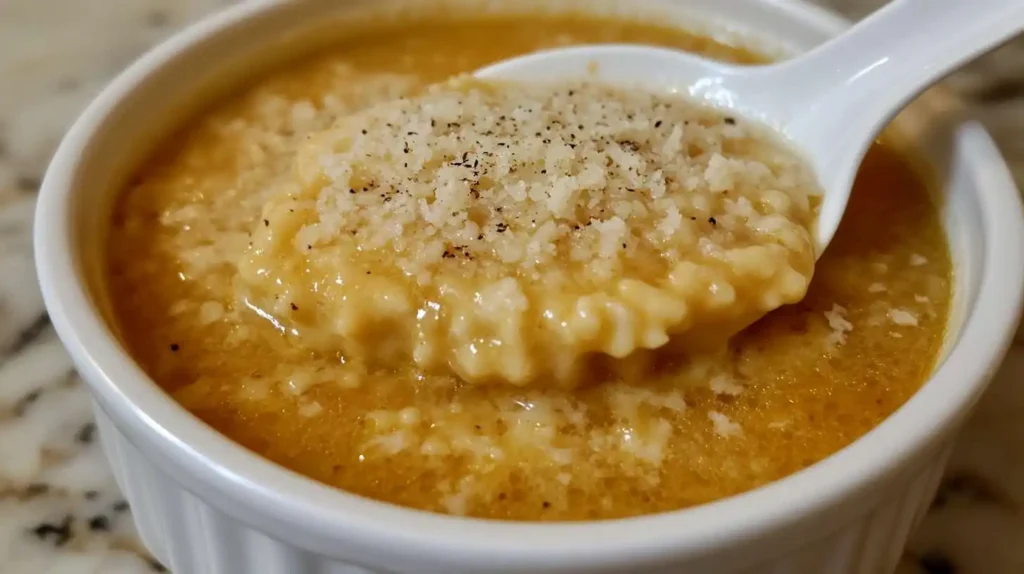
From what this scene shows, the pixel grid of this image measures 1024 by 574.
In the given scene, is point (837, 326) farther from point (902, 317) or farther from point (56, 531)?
point (56, 531)

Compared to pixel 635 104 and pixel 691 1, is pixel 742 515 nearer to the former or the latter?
pixel 635 104

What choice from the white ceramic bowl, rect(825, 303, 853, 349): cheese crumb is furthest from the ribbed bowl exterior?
rect(825, 303, 853, 349): cheese crumb

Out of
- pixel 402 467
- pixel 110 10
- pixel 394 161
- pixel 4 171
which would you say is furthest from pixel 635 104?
pixel 110 10

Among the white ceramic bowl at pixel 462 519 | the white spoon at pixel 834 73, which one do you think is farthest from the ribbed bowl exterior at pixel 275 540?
the white spoon at pixel 834 73

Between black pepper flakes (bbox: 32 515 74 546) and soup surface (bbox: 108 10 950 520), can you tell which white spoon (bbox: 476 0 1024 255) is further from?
black pepper flakes (bbox: 32 515 74 546)

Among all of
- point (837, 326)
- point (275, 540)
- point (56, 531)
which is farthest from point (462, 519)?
point (56, 531)

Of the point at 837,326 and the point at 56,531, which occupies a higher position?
the point at 837,326

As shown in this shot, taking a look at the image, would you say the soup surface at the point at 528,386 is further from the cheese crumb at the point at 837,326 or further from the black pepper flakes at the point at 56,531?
the black pepper flakes at the point at 56,531
